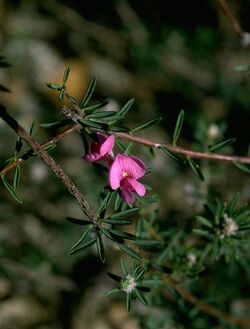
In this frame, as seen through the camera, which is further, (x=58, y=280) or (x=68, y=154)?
(x=68, y=154)

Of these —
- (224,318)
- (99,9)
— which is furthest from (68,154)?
(224,318)

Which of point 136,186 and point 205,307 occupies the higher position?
point 136,186

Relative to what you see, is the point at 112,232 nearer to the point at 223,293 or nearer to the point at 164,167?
the point at 223,293

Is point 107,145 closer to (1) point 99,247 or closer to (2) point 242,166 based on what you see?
(1) point 99,247

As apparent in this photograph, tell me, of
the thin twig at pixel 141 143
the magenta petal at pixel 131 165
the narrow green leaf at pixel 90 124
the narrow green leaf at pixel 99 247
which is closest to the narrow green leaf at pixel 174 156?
the thin twig at pixel 141 143

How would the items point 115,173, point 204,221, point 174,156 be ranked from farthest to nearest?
point 204,221 → point 174,156 → point 115,173

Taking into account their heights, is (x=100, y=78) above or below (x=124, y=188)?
below

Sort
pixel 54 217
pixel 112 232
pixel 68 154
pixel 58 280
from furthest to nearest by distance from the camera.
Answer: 1. pixel 68 154
2. pixel 54 217
3. pixel 58 280
4. pixel 112 232

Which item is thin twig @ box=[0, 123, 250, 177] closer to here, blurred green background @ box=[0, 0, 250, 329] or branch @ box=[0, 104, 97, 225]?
branch @ box=[0, 104, 97, 225]

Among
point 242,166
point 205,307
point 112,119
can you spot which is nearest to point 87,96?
point 112,119
